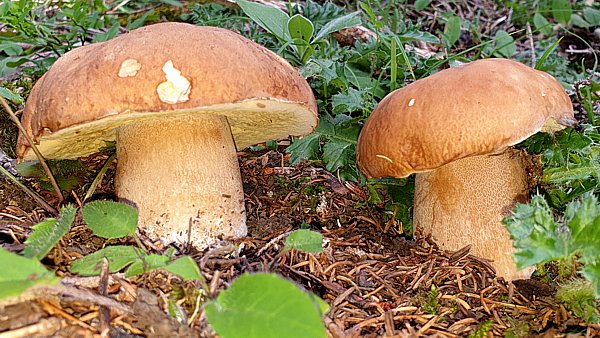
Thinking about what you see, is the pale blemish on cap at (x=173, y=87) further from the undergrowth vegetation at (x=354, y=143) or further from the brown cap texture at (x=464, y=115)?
the brown cap texture at (x=464, y=115)

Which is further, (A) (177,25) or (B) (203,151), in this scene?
(B) (203,151)

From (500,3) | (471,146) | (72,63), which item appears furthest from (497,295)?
(500,3)

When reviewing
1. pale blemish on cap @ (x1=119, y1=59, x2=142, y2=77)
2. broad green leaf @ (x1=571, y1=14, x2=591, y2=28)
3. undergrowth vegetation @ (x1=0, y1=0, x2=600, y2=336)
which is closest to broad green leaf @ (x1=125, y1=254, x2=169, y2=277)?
undergrowth vegetation @ (x1=0, y1=0, x2=600, y2=336)

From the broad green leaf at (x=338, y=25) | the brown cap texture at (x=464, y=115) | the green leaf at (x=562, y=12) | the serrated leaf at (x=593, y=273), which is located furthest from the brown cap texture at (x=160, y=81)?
the green leaf at (x=562, y=12)

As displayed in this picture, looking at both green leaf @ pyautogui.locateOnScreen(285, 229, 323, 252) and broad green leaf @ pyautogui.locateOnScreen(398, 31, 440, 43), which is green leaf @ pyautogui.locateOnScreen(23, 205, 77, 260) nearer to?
green leaf @ pyautogui.locateOnScreen(285, 229, 323, 252)

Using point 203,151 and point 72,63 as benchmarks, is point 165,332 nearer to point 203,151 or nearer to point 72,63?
point 203,151

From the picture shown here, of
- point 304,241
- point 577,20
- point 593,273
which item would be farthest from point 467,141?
point 577,20

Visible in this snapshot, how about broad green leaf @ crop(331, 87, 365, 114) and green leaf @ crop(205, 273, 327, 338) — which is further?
broad green leaf @ crop(331, 87, 365, 114)

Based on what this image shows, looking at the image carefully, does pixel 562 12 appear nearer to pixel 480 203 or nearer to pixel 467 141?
pixel 480 203
